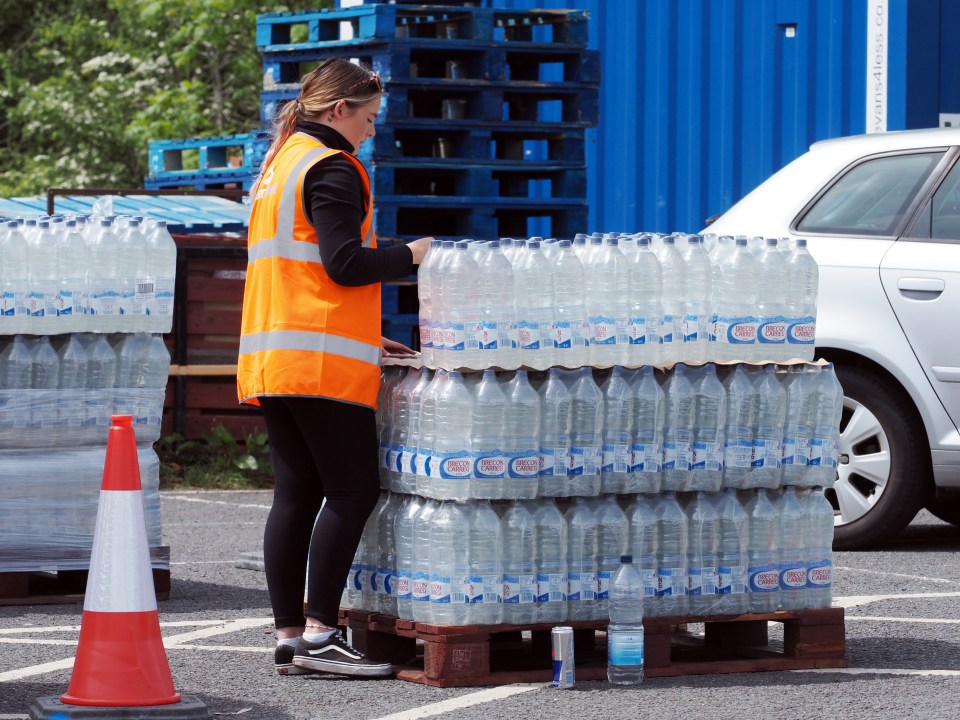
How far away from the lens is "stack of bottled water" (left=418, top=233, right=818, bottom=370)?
18.8 ft

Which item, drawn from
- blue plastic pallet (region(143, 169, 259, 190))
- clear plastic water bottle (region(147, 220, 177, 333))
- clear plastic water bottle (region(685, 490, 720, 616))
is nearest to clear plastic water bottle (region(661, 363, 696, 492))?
clear plastic water bottle (region(685, 490, 720, 616))

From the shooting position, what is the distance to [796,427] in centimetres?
613

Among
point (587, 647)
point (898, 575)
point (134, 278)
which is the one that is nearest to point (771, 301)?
point (587, 647)

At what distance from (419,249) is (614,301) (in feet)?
2.17

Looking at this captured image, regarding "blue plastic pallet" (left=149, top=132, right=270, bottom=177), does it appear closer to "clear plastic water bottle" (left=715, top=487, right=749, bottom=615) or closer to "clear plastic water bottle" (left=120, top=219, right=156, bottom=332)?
"clear plastic water bottle" (left=120, top=219, right=156, bottom=332)

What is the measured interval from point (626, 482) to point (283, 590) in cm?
118

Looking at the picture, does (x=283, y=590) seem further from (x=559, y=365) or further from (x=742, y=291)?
(x=742, y=291)

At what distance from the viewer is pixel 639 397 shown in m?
5.88

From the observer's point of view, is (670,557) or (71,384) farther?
(71,384)

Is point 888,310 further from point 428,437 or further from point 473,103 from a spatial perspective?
point 428,437

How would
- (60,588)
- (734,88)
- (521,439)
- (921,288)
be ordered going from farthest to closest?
(734,88) < (921,288) < (60,588) < (521,439)

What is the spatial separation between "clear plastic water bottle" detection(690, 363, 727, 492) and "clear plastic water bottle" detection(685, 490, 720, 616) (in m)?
0.09

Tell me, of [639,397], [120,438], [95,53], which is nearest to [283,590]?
[120,438]

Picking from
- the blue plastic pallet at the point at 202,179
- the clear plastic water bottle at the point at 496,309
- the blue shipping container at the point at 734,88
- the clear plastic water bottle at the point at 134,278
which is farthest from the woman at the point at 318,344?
the blue shipping container at the point at 734,88
